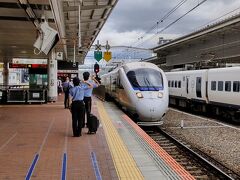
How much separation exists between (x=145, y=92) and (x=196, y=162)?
236 inches

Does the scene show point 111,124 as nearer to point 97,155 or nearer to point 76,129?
point 76,129

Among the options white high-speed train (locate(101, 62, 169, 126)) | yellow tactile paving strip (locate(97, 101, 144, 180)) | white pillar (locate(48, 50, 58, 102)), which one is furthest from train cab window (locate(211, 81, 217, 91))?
yellow tactile paving strip (locate(97, 101, 144, 180))

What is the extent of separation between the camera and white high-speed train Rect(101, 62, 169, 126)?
17.0 m

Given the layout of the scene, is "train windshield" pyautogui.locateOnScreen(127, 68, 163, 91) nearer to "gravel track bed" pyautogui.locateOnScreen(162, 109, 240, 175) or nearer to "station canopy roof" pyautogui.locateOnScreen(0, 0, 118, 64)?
"gravel track bed" pyautogui.locateOnScreen(162, 109, 240, 175)

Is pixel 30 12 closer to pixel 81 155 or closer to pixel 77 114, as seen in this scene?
pixel 77 114

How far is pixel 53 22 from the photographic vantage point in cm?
1495

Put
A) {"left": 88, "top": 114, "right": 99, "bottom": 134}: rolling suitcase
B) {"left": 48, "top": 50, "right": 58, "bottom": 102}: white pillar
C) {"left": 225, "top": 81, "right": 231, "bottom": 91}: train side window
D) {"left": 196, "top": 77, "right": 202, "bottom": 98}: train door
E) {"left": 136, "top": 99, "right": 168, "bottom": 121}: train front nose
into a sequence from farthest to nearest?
{"left": 196, "top": 77, "right": 202, "bottom": 98}: train door, {"left": 48, "top": 50, "right": 58, "bottom": 102}: white pillar, {"left": 225, "top": 81, "right": 231, "bottom": 91}: train side window, {"left": 136, "top": 99, "right": 168, "bottom": 121}: train front nose, {"left": 88, "top": 114, "right": 99, "bottom": 134}: rolling suitcase

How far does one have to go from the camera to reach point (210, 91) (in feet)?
79.9

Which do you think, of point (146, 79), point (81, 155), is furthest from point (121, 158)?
point (146, 79)

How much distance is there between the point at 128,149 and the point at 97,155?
1034 millimetres

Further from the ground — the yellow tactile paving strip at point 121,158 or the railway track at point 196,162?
the yellow tactile paving strip at point 121,158

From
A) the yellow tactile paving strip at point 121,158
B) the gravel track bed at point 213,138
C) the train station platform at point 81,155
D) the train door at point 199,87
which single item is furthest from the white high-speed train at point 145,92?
the train door at point 199,87

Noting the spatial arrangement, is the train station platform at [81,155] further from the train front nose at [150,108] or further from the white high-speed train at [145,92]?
the white high-speed train at [145,92]

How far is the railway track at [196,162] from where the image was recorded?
402 inches
